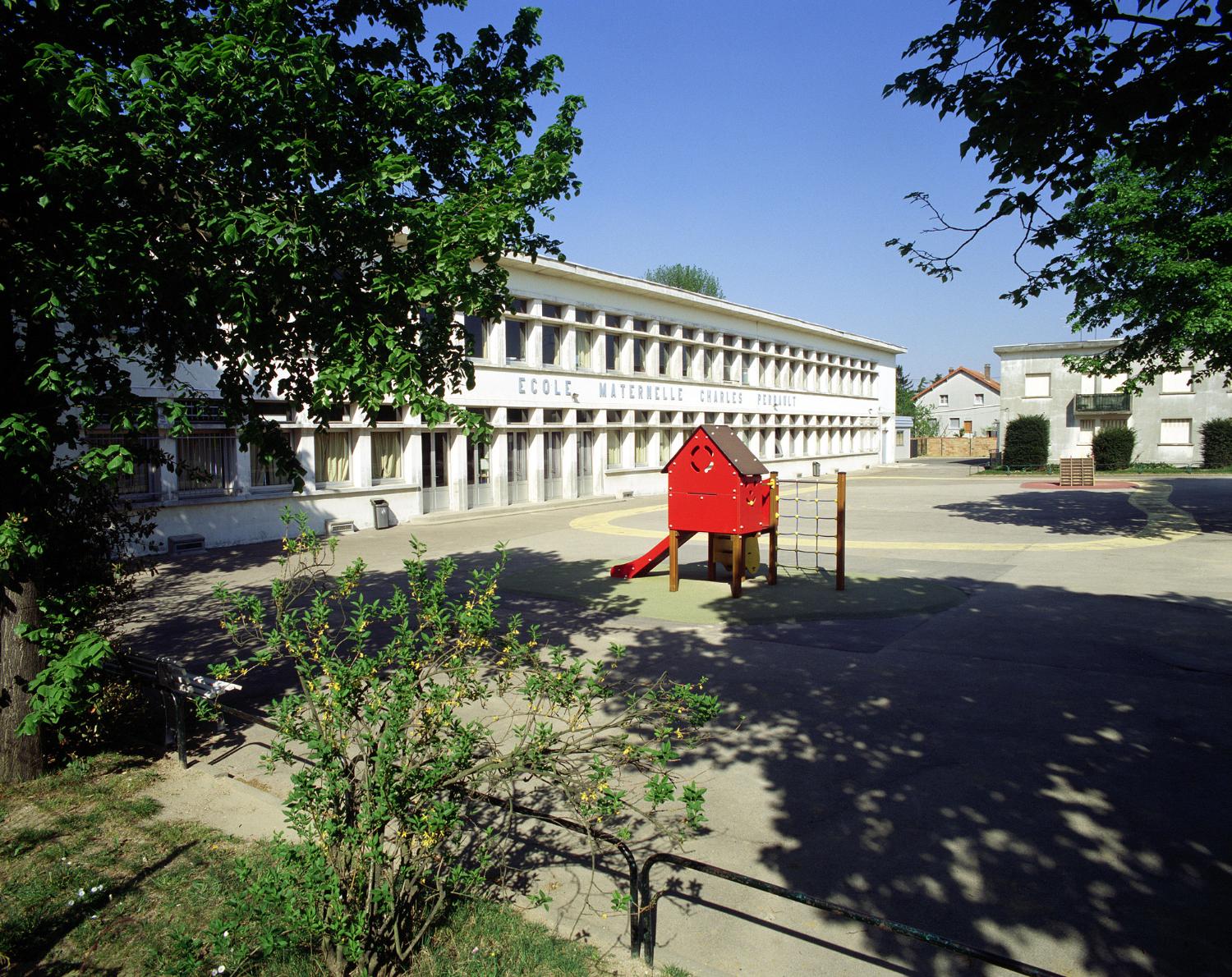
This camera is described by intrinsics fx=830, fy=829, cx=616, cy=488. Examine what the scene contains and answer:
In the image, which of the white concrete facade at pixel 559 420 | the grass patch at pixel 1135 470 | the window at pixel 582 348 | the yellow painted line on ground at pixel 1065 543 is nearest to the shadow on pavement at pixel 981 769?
the white concrete facade at pixel 559 420

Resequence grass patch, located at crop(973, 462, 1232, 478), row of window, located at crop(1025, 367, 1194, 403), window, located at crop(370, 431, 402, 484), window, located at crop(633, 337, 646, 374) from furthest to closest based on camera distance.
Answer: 1. row of window, located at crop(1025, 367, 1194, 403)
2. grass patch, located at crop(973, 462, 1232, 478)
3. window, located at crop(633, 337, 646, 374)
4. window, located at crop(370, 431, 402, 484)

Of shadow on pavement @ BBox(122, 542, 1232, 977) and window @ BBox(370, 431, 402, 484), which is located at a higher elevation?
window @ BBox(370, 431, 402, 484)

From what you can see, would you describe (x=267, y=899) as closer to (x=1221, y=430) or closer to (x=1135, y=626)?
(x=1135, y=626)

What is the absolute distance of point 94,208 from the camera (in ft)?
17.4

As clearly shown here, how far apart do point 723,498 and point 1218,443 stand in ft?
143

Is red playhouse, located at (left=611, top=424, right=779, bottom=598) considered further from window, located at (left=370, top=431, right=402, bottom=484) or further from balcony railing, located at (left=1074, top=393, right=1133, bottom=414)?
balcony railing, located at (left=1074, top=393, right=1133, bottom=414)

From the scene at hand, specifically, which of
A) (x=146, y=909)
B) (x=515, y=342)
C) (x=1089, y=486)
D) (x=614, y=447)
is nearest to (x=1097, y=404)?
(x=1089, y=486)

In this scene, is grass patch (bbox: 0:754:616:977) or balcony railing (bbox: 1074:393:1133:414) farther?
balcony railing (bbox: 1074:393:1133:414)

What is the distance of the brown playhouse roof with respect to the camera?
12498 millimetres

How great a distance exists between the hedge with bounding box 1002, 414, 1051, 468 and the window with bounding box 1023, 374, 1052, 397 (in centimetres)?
259

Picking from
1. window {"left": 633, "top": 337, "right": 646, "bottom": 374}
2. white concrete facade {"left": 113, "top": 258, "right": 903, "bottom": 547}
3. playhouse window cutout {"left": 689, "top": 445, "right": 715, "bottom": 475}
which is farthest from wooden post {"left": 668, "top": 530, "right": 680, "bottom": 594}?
window {"left": 633, "top": 337, "right": 646, "bottom": 374}

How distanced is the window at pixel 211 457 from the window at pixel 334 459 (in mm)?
2496

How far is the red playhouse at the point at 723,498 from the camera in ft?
40.9

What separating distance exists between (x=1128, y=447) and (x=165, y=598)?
47.3 metres
